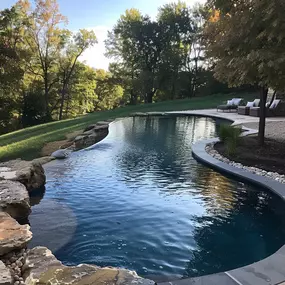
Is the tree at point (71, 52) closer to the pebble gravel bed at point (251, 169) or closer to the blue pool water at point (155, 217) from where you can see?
the blue pool water at point (155, 217)

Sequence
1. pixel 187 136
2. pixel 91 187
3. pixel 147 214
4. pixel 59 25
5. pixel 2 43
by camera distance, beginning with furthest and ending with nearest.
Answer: pixel 59 25, pixel 2 43, pixel 187 136, pixel 91 187, pixel 147 214

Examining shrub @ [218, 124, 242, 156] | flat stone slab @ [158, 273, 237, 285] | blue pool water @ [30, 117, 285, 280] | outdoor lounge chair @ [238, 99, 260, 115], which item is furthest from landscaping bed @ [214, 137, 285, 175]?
outdoor lounge chair @ [238, 99, 260, 115]

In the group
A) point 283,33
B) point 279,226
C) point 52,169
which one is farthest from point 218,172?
point 52,169

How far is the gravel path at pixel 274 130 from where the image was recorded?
365 inches

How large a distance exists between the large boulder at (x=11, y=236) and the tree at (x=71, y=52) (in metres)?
20.8

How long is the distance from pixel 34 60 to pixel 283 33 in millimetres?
19891

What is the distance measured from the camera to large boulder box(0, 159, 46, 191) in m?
4.96

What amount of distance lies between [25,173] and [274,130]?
8.29 metres

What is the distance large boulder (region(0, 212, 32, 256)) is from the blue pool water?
0.70m

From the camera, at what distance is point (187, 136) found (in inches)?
421

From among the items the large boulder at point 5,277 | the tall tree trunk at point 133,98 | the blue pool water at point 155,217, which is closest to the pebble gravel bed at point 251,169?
the blue pool water at point 155,217

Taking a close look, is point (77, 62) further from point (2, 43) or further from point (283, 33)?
point (283, 33)

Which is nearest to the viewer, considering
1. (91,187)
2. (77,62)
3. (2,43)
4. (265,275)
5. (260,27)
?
(265,275)

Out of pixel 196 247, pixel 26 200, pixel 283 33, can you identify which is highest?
pixel 283 33
